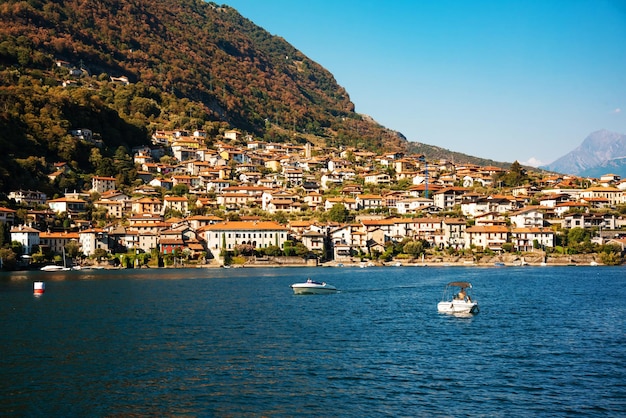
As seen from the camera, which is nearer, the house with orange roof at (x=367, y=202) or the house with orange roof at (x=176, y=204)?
the house with orange roof at (x=176, y=204)

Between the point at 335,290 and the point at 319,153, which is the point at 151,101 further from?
the point at 335,290

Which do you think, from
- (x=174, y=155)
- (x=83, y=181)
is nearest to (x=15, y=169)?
(x=83, y=181)

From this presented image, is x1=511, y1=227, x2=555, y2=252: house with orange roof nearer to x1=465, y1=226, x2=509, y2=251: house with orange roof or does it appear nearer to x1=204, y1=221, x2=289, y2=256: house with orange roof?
x1=465, y1=226, x2=509, y2=251: house with orange roof

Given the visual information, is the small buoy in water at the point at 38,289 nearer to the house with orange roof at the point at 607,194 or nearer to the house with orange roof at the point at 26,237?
the house with orange roof at the point at 26,237

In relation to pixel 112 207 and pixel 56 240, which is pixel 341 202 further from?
pixel 56 240

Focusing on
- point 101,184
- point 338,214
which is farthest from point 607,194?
point 101,184

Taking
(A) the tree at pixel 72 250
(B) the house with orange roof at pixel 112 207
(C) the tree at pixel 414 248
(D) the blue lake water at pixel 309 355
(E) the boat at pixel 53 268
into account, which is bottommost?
(D) the blue lake water at pixel 309 355

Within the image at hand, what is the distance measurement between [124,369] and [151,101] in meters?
143

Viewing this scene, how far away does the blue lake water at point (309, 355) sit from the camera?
1953cm

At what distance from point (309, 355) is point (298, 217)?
77056mm

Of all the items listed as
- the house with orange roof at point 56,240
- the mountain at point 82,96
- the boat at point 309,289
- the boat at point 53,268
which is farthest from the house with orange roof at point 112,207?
the boat at point 309,289

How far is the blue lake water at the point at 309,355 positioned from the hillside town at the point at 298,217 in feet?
127

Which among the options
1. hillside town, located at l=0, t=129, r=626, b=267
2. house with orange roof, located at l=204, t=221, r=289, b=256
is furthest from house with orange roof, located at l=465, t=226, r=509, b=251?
house with orange roof, located at l=204, t=221, r=289, b=256

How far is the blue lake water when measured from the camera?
1953 cm
